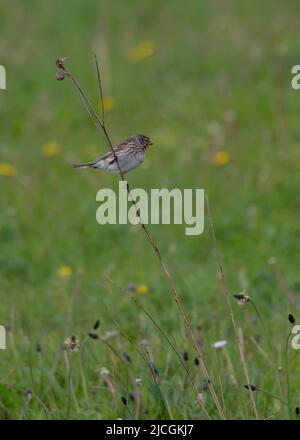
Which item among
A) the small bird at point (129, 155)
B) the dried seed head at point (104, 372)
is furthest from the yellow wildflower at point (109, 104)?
the small bird at point (129, 155)

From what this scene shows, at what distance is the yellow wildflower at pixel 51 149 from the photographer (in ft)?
22.8

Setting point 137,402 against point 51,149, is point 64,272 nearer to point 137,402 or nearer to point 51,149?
point 51,149

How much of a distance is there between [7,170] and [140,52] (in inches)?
93.7

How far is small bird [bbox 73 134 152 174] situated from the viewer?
7.56 feet

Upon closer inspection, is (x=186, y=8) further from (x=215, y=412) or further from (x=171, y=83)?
(x=215, y=412)

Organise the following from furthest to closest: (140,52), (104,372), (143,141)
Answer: (140,52) → (104,372) → (143,141)

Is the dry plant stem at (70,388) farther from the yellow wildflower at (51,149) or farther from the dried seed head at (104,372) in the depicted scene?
the yellow wildflower at (51,149)

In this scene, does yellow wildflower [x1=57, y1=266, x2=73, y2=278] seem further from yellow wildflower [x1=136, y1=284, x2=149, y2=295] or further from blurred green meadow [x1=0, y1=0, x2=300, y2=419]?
yellow wildflower [x1=136, y1=284, x2=149, y2=295]

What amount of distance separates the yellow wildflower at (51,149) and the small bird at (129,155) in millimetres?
4557

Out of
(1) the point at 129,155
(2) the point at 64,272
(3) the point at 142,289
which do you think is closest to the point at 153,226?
(2) the point at 64,272

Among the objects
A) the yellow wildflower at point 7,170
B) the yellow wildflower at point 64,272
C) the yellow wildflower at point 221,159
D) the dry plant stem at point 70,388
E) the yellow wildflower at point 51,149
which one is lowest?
the dry plant stem at point 70,388

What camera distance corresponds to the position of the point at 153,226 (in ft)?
20.1

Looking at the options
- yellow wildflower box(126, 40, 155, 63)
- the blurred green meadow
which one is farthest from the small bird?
yellow wildflower box(126, 40, 155, 63)

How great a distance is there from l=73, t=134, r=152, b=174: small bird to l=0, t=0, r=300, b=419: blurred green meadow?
32.8 inches
